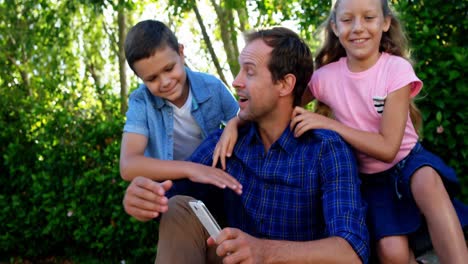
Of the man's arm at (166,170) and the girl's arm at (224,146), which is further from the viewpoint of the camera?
the girl's arm at (224,146)

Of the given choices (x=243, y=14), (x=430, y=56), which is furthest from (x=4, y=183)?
(x=430, y=56)

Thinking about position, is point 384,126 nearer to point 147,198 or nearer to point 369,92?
point 369,92

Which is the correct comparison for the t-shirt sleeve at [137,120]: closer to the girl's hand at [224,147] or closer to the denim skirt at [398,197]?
the girl's hand at [224,147]

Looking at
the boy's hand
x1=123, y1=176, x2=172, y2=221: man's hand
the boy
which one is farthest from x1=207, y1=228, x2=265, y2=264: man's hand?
the boy

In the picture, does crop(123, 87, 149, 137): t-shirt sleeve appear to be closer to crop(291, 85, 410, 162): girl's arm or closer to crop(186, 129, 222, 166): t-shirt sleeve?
crop(186, 129, 222, 166): t-shirt sleeve

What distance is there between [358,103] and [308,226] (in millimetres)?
626

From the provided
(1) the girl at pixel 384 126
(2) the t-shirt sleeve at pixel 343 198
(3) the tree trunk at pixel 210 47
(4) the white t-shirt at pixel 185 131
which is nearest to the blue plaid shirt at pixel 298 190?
(2) the t-shirt sleeve at pixel 343 198

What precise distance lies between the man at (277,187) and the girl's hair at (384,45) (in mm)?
262

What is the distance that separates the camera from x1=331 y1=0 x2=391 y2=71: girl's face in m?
2.96

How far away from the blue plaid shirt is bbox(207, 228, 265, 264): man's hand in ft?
1.29

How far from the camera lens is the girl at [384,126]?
2.70 metres

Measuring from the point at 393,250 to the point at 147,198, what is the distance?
103 cm

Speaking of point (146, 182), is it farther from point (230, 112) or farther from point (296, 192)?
point (230, 112)

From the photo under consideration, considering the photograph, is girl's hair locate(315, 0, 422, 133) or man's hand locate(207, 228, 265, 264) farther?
girl's hair locate(315, 0, 422, 133)
